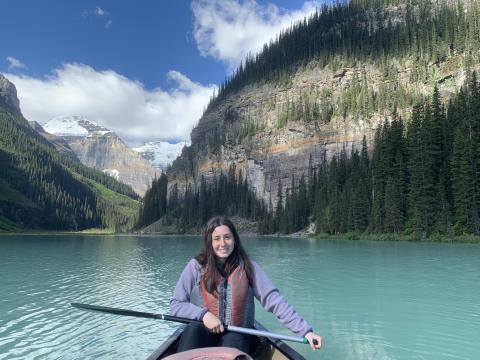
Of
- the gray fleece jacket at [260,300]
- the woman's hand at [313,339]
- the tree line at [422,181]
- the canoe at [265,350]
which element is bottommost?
the canoe at [265,350]

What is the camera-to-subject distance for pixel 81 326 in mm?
13227

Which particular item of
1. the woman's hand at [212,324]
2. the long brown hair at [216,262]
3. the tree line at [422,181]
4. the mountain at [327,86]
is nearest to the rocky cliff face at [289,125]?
the mountain at [327,86]

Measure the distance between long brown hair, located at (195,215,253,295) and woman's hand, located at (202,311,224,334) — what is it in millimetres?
456

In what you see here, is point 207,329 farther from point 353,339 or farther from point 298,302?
point 298,302

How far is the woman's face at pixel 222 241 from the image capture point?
5.94m

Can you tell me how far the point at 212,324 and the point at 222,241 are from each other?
3.89 feet

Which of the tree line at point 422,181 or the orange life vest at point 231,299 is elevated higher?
the tree line at point 422,181

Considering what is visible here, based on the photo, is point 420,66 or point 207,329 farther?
point 420,66

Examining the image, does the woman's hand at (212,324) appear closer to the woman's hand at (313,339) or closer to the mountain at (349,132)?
the woman's hand at (313,339)

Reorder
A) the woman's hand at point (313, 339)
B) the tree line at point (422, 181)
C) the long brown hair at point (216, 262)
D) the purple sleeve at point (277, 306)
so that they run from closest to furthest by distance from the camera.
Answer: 1. the woman's hand at point (313, 339)
2. the purple sleeve at point (277, 306)
3. the long brown hair at point (216, 262)
4. the tree line at point (422, 181)

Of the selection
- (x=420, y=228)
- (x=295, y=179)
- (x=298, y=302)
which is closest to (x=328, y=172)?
(x=295, y=179)

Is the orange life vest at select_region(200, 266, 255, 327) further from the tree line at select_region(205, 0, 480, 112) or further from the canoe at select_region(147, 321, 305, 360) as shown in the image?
the tree line at select_region(205, 0, 480, 112)

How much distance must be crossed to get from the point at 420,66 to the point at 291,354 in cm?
11661

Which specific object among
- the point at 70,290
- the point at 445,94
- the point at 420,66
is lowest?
the point at 70,290
